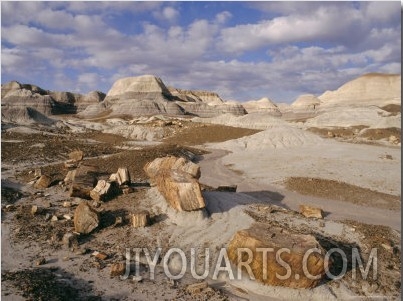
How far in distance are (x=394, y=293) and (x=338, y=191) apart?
8.89 meters

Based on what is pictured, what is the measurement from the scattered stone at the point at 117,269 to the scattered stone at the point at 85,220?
1.97 m

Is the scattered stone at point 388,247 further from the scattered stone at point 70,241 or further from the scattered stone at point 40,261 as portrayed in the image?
the scattered stone at point 40,261

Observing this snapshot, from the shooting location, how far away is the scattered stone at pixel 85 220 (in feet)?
31.6

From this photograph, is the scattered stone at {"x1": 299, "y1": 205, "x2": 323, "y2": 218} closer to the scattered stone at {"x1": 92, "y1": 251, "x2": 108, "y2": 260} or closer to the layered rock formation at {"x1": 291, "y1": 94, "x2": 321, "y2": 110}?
the scattered stone at {"x1": 92, "y1": 251, "x2": 108, "y2": 260}

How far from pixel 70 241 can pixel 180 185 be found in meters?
2.93

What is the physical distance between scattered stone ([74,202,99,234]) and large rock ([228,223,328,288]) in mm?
3559

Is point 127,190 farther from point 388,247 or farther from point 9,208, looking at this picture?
point 388,247

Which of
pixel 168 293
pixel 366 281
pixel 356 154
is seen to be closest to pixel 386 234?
pixel 366 281

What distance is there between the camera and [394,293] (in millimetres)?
8211

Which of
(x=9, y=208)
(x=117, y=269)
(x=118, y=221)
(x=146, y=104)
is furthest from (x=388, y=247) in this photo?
(x=146, y=104)

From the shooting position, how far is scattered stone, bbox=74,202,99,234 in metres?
9.64

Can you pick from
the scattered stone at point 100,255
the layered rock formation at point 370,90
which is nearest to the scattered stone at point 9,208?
the scattered stone at point 100,255

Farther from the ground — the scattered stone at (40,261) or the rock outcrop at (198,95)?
the rock outcrop at (198,95)

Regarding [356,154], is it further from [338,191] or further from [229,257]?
[229,257]
